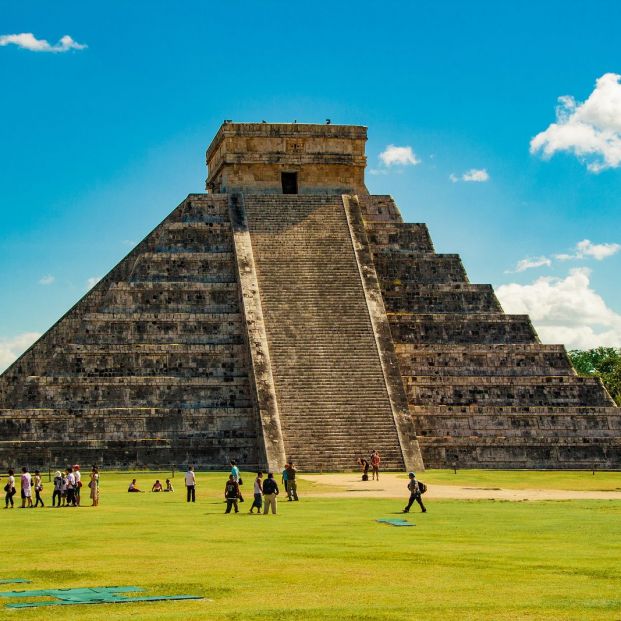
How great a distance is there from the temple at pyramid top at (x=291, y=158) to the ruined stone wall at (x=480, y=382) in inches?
137

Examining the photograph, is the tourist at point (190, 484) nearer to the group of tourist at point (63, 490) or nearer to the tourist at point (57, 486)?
the group of tourist at point (63, 490)

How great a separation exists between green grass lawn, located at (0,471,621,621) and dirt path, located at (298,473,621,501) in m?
3.21

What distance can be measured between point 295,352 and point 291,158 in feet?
36.9

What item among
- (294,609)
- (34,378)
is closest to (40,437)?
(34,378)

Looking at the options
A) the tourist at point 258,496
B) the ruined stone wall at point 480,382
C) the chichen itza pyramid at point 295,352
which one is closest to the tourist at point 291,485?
the tourist at point 258,496

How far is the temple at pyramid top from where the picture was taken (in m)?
48.3

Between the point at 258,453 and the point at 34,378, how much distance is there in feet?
26.6

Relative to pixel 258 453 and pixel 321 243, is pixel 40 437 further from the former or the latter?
pixel 321 243

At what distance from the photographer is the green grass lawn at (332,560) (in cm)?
1187

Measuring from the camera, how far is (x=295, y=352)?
40625 mm

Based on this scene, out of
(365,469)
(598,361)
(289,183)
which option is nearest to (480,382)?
(365,469)

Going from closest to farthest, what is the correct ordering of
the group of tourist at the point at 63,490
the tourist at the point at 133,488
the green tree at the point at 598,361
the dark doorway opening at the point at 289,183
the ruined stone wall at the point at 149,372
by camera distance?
the group of tourist at the point at 63,490 < the tourist at the point at 133,488 < the ruined stone wall at the point at 149,372 < the dark doorway opening at the point at 289,183 < the green tree at the point at 598,361

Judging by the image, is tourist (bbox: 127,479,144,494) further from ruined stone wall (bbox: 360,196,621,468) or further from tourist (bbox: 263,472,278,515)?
ruined stone wall (bbox: 360,196,621,468)

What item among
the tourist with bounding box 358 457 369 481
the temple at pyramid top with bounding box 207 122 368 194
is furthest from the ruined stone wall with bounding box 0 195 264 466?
the tourist with bounding box 358 457 369 481
